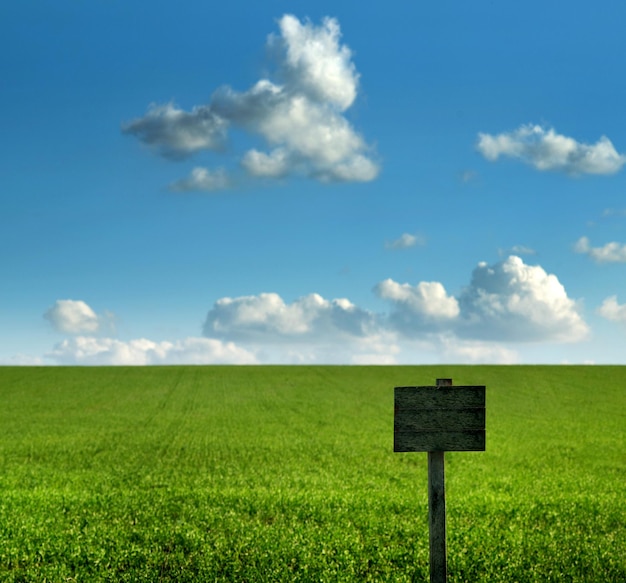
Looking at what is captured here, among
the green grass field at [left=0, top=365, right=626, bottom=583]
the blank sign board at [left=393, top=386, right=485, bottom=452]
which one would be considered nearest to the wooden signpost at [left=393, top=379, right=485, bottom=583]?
the blank sign board at [left=393, top=386, right=485, bottom=452]

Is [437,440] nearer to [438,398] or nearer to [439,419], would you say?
[439,419]

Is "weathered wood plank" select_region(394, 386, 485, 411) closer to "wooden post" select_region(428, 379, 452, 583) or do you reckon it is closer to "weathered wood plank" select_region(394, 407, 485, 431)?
"weathered wood plank" select_region(394, 407, 485, 431)

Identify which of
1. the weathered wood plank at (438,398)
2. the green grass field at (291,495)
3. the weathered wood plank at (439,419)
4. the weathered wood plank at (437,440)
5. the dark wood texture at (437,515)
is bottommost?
the green grass field at (291,495)

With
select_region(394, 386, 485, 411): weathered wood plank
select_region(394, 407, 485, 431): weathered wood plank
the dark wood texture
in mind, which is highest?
select_region(394, 386, 485, 411): weathered wood plank

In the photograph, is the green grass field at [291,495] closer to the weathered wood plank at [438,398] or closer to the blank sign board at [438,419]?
the blank sign board at [438,419]

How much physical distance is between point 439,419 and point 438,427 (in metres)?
0.11

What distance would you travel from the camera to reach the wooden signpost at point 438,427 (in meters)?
10.2

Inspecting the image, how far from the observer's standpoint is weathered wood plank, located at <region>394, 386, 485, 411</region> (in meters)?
10.2

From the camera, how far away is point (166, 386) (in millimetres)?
79562

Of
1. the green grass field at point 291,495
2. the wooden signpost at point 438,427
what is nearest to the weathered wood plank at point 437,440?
the wooden signpost at point 438,427

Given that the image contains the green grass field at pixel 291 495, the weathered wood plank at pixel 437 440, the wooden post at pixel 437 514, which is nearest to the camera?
the weathered wood plank at pixel 437 440

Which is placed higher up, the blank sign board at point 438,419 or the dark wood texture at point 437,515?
the blank sign board at point 438,419

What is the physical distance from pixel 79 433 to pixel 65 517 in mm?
27118

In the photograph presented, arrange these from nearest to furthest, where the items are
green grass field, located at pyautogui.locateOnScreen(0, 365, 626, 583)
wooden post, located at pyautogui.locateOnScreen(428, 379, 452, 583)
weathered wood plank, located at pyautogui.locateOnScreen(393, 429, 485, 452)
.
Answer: weathered wood plank, located at pyautogui.locateOnScreen(393, 429, 485, 452) → wooden post, located at pyautogui.locateOnScreen(428, 379, 452, 583) → green grass field, located at pyautogui.locateOnScreen(0, 365, 626, 583)
